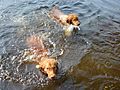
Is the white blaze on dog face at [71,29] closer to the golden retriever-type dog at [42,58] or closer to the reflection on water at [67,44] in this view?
the reflection on water at [67,44]

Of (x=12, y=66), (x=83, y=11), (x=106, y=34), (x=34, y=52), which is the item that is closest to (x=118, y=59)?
(x=106, y=34)

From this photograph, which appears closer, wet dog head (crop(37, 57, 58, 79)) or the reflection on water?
the reflection on water

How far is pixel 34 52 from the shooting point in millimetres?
9008

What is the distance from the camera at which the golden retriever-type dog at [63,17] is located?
10672 mm

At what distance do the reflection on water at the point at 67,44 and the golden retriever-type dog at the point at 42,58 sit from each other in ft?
0.62

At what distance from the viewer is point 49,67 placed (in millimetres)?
7770

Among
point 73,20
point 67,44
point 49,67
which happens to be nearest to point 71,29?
point 73,20

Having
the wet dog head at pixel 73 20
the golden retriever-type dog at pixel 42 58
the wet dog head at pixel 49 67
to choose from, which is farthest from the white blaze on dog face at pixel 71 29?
the wet dog head at pixel 49 67

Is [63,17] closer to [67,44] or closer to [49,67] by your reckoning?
[67,44]

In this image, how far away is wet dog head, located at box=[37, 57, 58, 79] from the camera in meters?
7.72

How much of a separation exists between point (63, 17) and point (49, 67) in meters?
3.80

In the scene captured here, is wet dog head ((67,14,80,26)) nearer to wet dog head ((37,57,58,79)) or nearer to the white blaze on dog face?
the white blaze on dog face

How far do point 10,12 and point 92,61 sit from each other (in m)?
5.08

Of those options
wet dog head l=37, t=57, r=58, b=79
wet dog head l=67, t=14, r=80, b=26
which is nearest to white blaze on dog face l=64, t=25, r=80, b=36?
wet dog head l=67, t=14, r=80, b=26
